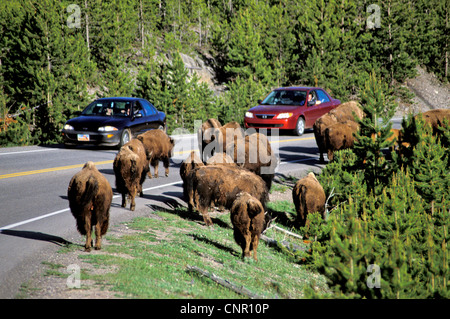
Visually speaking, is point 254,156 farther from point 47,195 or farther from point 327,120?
point 327,120

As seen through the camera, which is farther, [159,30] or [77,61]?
[159,30]

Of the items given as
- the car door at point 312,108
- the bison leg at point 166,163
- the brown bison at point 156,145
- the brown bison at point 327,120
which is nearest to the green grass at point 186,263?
the brown bison at point 156,145

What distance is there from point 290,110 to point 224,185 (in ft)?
48.6

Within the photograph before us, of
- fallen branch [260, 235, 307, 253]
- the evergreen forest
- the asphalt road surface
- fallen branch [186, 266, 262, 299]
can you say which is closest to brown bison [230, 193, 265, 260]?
fallen branch [186, 266, 262, 299]

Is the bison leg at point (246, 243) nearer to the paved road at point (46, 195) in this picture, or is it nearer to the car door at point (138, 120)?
the paved road at point (46, 195)

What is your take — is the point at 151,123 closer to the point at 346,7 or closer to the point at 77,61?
the point at 77,61

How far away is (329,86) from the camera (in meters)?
41.6

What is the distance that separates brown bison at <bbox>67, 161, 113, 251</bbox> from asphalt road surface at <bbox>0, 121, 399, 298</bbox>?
81 centimetres

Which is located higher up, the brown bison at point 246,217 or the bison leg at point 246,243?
the brown bison at point 246,217

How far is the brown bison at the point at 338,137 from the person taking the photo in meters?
15.7

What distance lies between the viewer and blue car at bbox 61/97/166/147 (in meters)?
17.9

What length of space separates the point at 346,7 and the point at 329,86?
12039mm

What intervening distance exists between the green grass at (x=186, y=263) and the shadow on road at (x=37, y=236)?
707 mm
